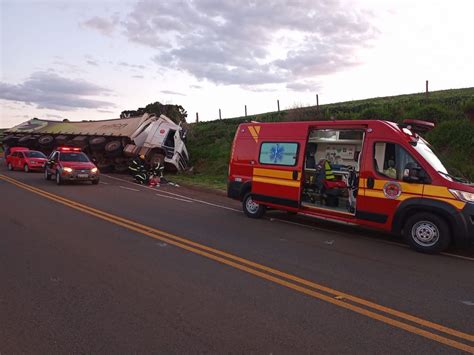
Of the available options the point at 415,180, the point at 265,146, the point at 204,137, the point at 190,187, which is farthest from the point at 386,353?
the point at 204,137

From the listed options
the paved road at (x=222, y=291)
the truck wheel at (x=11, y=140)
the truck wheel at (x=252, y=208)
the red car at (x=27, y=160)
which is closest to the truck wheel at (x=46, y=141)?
the truck wheel at (x=11, y=140)

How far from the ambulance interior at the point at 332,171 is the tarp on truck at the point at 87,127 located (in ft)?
57.1

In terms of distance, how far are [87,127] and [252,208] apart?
2414 cm

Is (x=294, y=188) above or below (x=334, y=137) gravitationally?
below

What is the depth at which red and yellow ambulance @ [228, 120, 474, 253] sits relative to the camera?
7.41m

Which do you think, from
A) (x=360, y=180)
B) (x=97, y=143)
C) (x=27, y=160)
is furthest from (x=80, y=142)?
(x=360, y=180)

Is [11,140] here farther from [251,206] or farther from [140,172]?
[251,206]

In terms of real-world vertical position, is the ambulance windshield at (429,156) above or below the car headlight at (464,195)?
above

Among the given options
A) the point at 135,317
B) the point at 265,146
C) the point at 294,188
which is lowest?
the point at 135,317

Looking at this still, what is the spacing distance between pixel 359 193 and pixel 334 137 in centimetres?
295

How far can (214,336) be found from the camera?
3.98 m

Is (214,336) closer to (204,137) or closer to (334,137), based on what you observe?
(334,137)

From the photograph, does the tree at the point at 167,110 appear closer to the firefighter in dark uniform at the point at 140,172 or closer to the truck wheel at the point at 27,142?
the truck wheel at the point at 27,142

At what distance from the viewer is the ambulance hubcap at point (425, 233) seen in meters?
7.43
